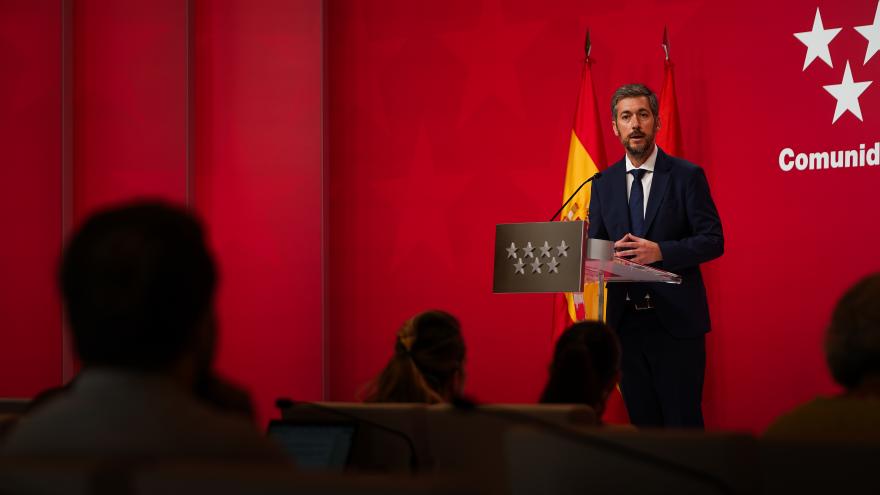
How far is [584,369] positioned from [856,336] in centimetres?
98

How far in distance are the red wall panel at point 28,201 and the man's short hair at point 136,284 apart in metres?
5.59

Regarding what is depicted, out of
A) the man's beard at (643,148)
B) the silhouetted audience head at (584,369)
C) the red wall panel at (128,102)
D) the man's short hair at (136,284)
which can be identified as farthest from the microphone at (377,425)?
the red wall panel at (128,102)

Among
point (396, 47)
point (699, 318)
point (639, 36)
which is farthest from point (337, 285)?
point (699, 318)

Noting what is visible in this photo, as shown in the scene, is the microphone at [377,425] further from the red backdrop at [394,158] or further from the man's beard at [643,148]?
the red backdrop at [394,158]

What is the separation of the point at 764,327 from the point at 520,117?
194 centimetres

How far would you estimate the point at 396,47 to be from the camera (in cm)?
696

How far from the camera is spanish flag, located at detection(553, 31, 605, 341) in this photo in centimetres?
575

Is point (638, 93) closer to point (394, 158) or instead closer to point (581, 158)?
point (581, 158)

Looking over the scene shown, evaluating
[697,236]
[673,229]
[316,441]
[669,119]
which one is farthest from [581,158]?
[316,441]

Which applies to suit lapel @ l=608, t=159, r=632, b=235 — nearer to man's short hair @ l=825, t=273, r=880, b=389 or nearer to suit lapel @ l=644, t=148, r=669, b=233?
suit lapel @ l=644, t=148, r=669, b=233

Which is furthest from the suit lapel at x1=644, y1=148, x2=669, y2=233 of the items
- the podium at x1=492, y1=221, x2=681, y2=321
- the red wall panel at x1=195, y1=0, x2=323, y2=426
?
the red wall panel at x1=195, y1=0, x2=323, y2=426

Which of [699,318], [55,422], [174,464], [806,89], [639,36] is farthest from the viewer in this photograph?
[639,36]

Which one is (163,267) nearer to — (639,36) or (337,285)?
(639,36)

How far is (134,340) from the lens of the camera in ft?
3.99
